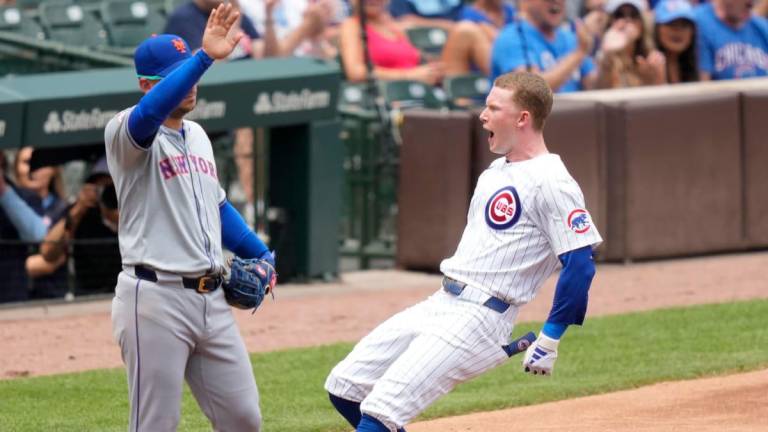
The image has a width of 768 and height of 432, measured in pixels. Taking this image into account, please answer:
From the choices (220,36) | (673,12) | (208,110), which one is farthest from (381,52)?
(220,36)

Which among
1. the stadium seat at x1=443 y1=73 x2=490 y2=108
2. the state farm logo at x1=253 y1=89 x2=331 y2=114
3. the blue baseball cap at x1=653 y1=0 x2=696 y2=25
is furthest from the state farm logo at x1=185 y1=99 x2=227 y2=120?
the blue baseball cap at x1=653 y1=0 x2=696 y2=25

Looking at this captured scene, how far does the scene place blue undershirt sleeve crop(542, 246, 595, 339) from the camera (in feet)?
16.4

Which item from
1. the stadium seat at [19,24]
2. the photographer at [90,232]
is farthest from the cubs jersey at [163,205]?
the stadium seat at [19,24]

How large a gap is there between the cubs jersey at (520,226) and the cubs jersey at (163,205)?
0.88 metres

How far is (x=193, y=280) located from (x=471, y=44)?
7.78 meters

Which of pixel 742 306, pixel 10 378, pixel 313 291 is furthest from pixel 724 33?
pixel 10 378

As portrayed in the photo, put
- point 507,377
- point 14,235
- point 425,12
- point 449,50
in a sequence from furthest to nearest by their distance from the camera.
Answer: point 425,12 < point 449,50 < point 14,235 < point 507,377

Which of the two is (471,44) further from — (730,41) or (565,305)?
(565,305)

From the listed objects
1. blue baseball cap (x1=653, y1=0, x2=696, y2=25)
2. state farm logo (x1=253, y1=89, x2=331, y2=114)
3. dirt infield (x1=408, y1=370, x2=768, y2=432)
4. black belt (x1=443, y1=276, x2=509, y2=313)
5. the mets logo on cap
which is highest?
blue baseball cap (x1=653, y1=0, x2=696, y2=25)

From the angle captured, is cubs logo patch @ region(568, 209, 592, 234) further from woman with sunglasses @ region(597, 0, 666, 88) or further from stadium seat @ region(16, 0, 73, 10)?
stadium seat @ region(16, 0, 73, 10)

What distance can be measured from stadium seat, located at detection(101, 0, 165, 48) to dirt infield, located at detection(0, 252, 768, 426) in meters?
3.48

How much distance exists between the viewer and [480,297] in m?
5.14

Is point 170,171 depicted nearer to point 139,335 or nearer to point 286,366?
point 139,335

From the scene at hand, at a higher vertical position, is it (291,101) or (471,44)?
(471,44)
